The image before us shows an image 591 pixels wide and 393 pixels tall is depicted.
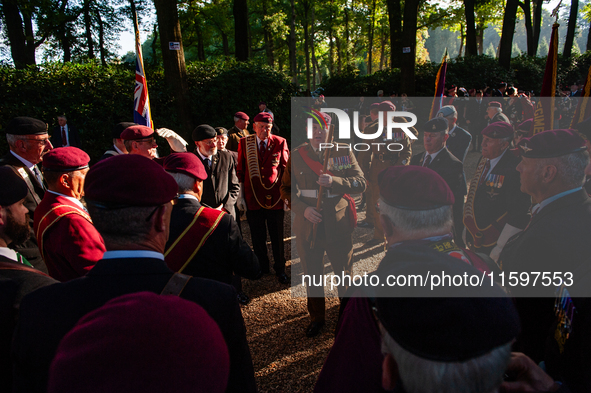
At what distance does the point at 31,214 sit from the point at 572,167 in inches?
186

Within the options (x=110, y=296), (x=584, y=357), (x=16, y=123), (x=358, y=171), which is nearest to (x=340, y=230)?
(x=358, y=171)

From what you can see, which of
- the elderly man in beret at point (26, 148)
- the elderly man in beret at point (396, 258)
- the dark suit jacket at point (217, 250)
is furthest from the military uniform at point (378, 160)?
the elderly man in beret at point (26, 148)

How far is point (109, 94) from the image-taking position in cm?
1020

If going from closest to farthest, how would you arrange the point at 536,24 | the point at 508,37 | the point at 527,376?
the point at 527,376, the point at 508,37, the point at 536,24

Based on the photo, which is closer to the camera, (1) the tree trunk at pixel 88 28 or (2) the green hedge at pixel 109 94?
(2) the green hedge at pixel 109 94

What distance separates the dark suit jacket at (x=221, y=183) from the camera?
4.55m

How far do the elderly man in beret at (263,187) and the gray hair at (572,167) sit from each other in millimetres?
3356

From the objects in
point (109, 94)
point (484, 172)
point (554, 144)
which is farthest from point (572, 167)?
point (109, 94)

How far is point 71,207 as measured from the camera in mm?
2379

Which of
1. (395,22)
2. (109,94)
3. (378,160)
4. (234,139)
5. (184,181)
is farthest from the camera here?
(395,22)

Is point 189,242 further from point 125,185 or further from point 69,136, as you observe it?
point 69,136

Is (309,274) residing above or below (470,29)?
below

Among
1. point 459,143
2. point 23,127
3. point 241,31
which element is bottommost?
point 459,143

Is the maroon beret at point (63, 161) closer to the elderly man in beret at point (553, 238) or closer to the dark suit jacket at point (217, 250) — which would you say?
the dark suit jacket at point (217, 250)
